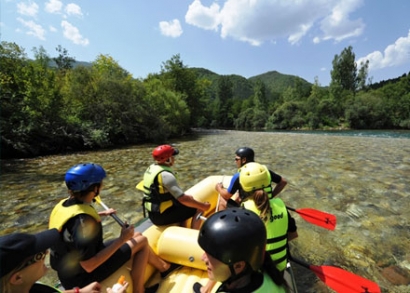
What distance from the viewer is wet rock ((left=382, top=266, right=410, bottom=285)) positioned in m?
3.51

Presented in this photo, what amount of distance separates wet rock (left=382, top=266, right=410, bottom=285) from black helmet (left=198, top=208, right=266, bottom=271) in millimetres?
3215

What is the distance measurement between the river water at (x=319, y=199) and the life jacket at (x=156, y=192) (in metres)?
2.01

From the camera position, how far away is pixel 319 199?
6.85 m

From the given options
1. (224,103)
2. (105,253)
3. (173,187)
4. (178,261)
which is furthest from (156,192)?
(224,103)

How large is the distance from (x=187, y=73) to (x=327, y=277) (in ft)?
145

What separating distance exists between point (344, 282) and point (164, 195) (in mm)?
2299

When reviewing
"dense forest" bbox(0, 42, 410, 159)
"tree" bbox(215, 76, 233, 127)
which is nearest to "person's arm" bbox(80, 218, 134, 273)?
"dense forest" bbox(0, 42, 410, 159)

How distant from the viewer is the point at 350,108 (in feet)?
163

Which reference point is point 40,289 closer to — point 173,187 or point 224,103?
point 173,187

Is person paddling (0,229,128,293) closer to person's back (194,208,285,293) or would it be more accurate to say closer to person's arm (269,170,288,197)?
person's back (194,208,285,293)

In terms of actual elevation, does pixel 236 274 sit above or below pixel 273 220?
above

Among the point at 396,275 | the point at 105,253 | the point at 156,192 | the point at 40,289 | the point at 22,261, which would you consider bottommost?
the point at 396,275

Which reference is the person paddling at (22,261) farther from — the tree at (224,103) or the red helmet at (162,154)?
the tree at (224,103)

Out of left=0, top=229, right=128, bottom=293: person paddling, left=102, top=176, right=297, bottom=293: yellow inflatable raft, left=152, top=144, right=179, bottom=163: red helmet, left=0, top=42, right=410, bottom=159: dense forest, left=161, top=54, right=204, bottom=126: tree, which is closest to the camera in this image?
left=0, top=229, right=128, bottom=293: person paddling
